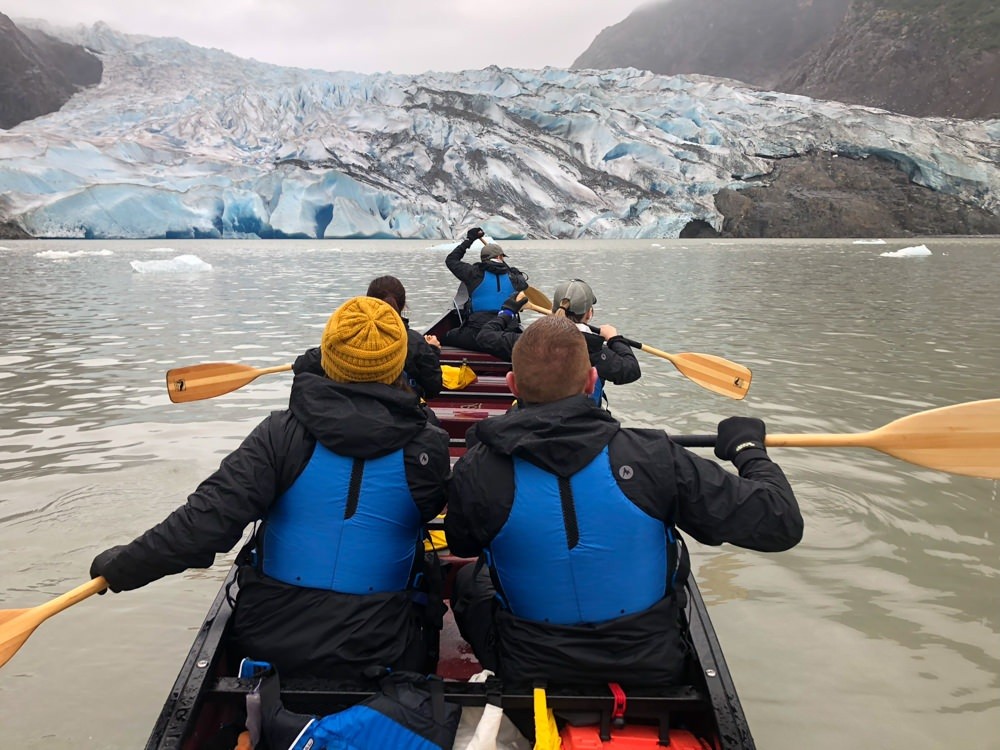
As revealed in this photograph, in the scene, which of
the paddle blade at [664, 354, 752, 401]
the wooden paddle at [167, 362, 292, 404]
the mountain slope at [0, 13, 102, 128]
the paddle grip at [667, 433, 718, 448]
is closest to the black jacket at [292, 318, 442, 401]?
the wooden paddle at [167, 362, 292, 404]

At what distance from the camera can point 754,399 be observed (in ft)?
21.3

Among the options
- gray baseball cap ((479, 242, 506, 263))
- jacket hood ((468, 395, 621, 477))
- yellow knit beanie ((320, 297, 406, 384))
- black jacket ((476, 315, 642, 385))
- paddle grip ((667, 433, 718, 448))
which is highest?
yellow knit beanie ((320, 297, 406, 384))

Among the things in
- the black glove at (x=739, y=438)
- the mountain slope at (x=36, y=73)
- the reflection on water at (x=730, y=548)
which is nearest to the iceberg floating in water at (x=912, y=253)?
the reflection on water at (x=730, y=548)

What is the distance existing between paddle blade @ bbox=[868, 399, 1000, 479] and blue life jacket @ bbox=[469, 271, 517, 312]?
3.95 m

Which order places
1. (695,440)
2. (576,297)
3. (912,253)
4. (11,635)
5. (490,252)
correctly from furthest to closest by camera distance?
(912,253), (490,252), (576,297), (695,440), (11,635)

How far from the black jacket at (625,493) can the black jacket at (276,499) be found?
19cm

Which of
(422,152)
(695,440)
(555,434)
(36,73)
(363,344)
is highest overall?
(36,73)

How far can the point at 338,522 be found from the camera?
1.80 m

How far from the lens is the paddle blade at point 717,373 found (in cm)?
427

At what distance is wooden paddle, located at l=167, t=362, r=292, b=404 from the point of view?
3941 mm

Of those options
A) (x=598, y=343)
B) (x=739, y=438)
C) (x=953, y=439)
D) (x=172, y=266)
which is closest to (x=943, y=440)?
(x=953, y=439)

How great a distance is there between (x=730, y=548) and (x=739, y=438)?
1.87 meters

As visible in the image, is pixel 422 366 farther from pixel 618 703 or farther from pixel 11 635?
pixel 618 703

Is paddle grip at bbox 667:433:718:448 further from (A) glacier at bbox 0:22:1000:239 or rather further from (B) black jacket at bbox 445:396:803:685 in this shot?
(A) glacier at bbox 0:22:1000:239
